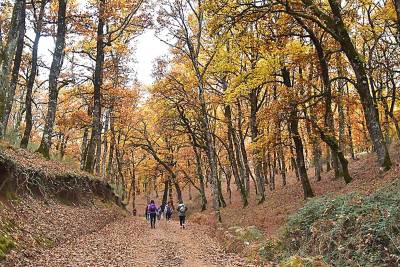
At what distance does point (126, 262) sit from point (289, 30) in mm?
13262

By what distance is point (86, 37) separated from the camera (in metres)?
26.3

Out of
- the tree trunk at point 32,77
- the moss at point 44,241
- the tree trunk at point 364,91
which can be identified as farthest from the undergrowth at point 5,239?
the tree trunk at point 364,91

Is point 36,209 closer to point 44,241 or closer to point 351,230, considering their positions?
point 44,241

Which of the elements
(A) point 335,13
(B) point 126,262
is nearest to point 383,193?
(B) point 126,262

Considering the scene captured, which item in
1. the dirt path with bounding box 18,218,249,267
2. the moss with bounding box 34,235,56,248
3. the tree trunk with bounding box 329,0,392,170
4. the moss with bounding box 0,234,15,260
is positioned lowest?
the dirt path with bounding box 18,218,249,267

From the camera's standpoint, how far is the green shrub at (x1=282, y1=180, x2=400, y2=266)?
7949 millimetres

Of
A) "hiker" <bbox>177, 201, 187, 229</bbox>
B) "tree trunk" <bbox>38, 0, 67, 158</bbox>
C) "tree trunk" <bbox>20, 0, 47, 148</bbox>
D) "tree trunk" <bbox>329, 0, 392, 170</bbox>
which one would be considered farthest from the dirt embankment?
"tree trunk" <bbox>329, 0, 392, 170</bbox>

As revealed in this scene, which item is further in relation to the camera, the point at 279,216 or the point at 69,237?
the point at 279,216

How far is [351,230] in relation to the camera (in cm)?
931

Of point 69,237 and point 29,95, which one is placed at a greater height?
point 29,95

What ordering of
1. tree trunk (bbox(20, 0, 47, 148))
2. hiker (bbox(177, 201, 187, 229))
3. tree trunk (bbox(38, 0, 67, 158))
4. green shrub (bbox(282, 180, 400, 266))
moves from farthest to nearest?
hiker (bbox(177, 201, 187, 229)), tree trunk (bbox(20, 0, 47, 148)), tree trunk (bbox(38, 0, 67, 158)), green shrub (bbox(282, 180, 400, 266))

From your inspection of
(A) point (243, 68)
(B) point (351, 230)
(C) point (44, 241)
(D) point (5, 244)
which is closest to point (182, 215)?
(A) point (243, 68)

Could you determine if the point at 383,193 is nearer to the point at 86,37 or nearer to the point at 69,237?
the point at 69,237

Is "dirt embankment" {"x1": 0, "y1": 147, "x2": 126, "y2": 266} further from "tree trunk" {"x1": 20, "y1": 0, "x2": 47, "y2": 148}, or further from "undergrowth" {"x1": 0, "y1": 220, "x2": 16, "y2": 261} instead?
"tree trunk" {"x1": 20, "y1": 0, "x2": 47, "y2": 148}
